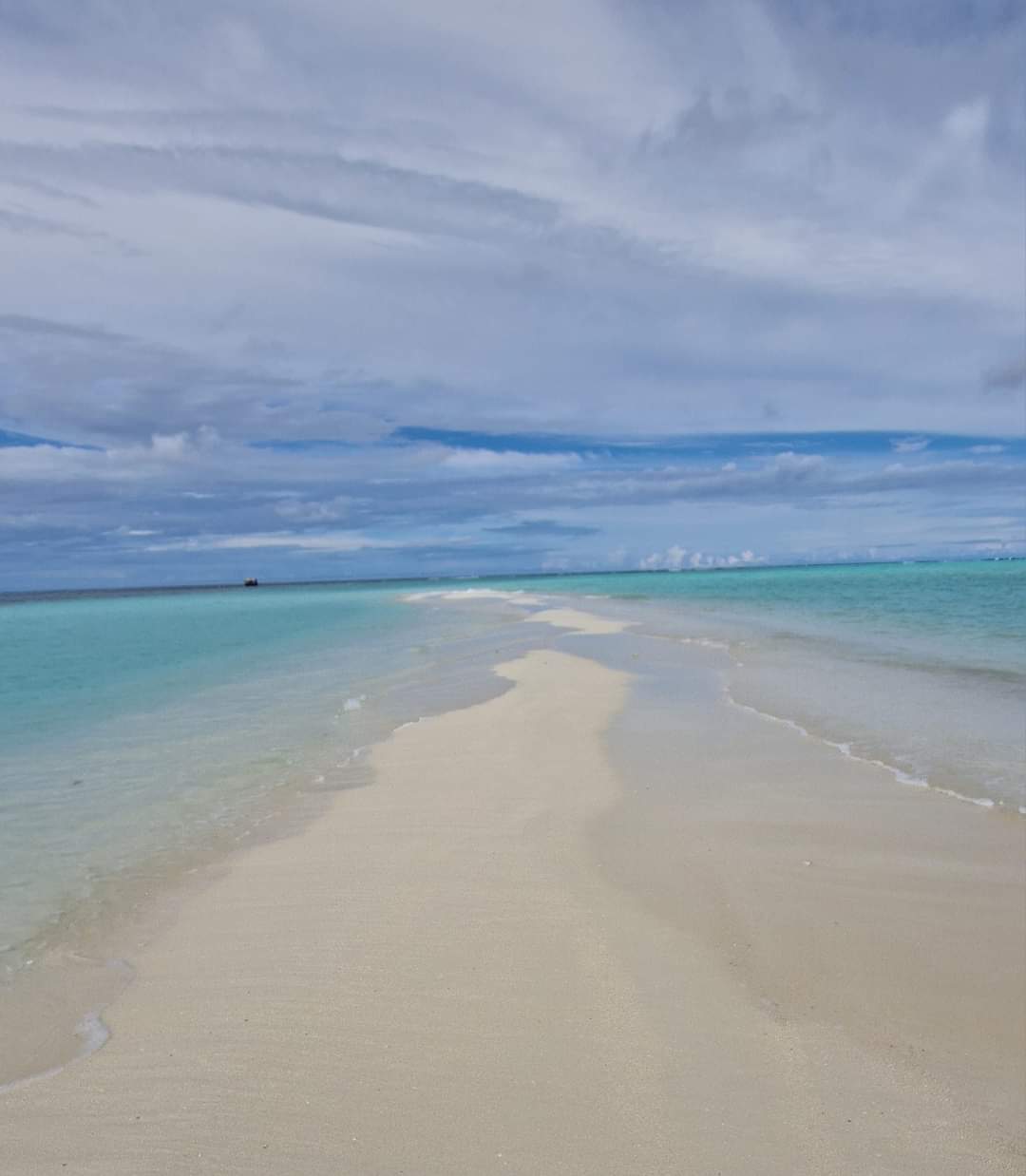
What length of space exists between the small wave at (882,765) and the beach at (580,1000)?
21 centimetres

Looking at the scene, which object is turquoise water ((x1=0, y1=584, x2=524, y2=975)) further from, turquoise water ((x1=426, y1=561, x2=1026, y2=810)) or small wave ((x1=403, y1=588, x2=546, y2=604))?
small wave ((x1=403, y1=588, x2=546, y2=604))

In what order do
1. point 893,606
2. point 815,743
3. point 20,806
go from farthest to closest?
point 893,606 → point 815,743 → point 20,806

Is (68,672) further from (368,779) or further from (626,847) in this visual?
(626,847)

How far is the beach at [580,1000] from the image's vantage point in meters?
3.62

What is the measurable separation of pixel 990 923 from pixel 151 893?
6221mm

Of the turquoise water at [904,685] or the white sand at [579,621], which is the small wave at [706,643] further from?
the white sand at [579,621]

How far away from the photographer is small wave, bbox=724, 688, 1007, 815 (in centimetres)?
824

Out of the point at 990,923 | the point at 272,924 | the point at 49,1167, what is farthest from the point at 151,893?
the point at 990,923

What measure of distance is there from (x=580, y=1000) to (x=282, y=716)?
420 inches

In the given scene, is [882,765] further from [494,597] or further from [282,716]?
[494,597]

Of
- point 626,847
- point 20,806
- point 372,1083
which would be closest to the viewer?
point 372,1083

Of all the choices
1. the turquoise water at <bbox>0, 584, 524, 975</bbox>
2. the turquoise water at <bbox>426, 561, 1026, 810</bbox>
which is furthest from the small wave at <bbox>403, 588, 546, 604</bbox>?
the turquoise water at <bbox>0, 584, 524, 975</bbox>

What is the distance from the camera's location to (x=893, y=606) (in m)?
38.8

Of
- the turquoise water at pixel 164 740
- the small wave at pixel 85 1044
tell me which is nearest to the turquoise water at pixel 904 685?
the turquoise water at pixel 164 740
